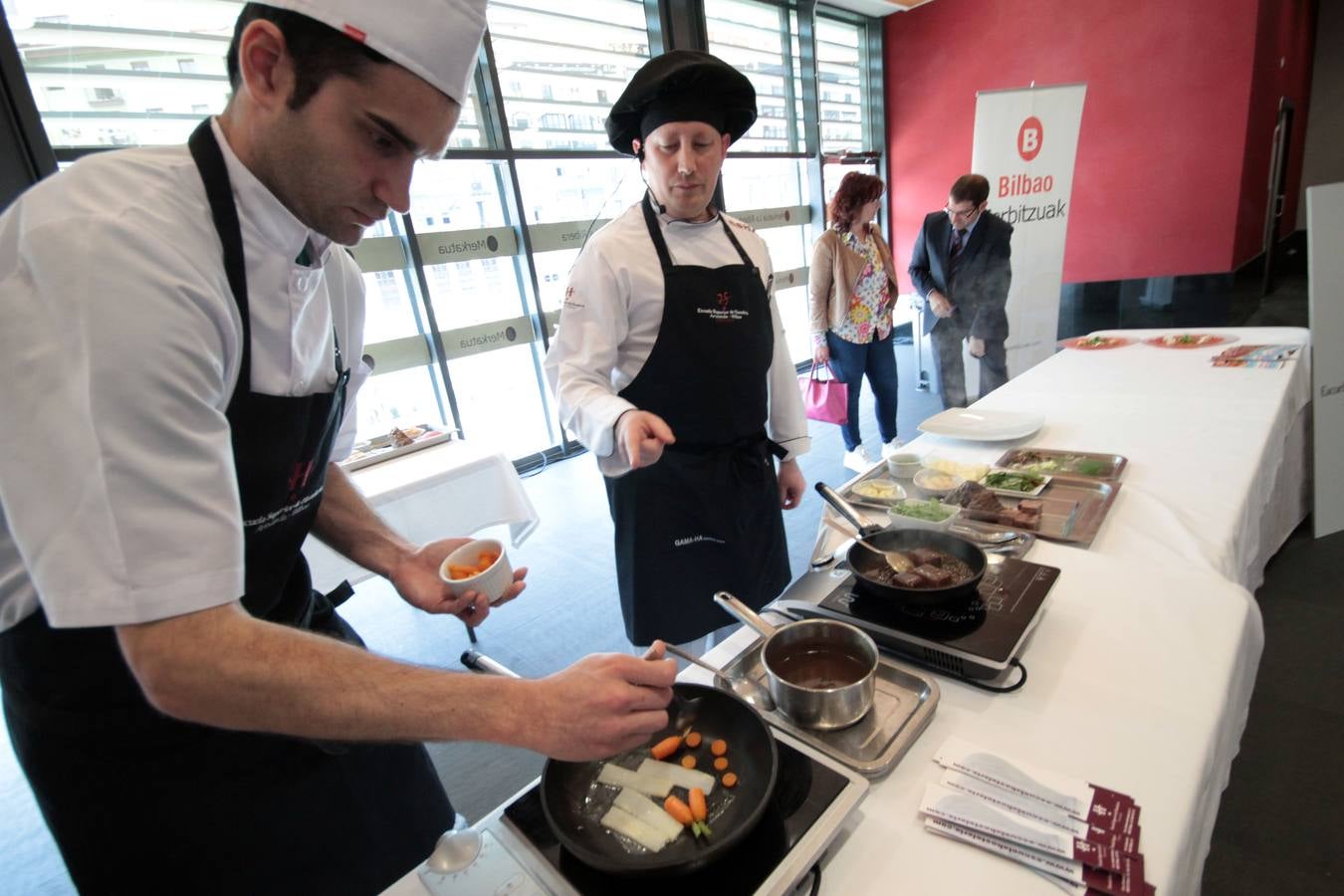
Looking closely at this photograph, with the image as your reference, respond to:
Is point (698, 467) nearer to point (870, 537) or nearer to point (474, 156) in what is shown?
point (870, 537)

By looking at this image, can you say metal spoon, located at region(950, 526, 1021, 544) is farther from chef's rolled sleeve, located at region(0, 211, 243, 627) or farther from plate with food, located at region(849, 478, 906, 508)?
chef's rolled sleeve, located at region(0, 211, 243, 627)

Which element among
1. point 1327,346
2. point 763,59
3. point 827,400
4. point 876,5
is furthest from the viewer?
point 876,5

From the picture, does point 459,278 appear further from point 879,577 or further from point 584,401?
point 879,577

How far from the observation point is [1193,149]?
16.6 feet

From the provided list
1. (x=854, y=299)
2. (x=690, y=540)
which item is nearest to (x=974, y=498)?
(x=690, y=540)

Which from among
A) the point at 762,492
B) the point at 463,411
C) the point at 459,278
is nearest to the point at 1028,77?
the point at 459,278

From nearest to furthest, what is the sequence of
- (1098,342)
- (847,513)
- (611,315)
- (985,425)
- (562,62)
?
(847,513), (611,315), (985,425), (1098,342), (562,62)

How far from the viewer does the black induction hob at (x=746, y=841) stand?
0.62 meters

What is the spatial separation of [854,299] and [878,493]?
229 cm

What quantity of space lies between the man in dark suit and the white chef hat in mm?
3518

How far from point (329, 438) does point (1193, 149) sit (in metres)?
6.75

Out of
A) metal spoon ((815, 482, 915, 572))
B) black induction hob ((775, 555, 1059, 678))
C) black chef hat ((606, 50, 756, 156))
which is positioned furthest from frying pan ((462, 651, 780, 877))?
black chef hat ((606, 50, 756, 156))

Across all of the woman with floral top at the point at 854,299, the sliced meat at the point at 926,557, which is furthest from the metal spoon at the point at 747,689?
the woman with floral top at the point at 854,299

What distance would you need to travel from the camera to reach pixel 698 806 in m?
0.70
